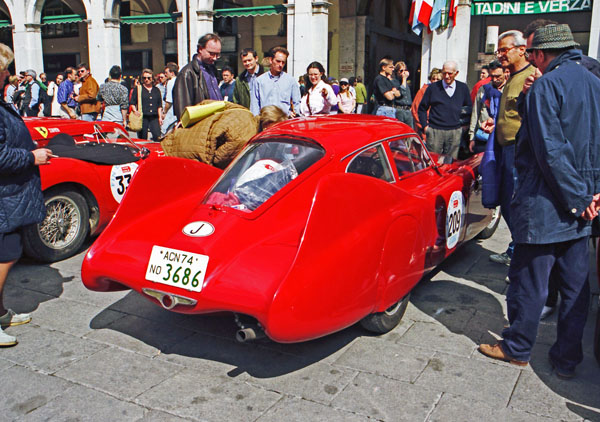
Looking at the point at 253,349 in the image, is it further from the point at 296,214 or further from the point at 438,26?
the point at 438,26

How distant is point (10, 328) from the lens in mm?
3992

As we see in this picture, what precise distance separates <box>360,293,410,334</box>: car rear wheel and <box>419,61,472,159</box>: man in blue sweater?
151 inches

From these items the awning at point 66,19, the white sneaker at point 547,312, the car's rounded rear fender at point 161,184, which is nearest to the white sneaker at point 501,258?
the white sneaker at point 547,312

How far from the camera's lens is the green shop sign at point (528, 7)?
13.1m

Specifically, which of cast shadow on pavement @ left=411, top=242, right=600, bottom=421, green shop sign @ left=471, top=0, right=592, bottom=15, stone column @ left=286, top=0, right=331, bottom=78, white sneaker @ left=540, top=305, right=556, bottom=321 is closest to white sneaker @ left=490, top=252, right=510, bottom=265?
cast shadow on pavement @ left=411, top=242, right=600, bottom=421

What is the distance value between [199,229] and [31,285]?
221 centimetres

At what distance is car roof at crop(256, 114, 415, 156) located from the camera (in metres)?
3.98

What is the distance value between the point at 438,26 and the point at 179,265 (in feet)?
40.5

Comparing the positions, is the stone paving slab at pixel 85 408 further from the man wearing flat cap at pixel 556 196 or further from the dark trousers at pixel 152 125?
the dark trousers at pixel 152 125

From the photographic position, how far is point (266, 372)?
3398 millimetres

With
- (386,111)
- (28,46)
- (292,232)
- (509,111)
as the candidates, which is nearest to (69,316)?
(292,232)

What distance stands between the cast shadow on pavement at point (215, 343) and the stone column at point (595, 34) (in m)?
11.6

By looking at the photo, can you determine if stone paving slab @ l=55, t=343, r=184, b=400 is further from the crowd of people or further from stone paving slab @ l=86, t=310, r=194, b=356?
the crowd of people

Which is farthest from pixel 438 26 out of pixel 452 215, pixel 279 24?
pixel 452 215
